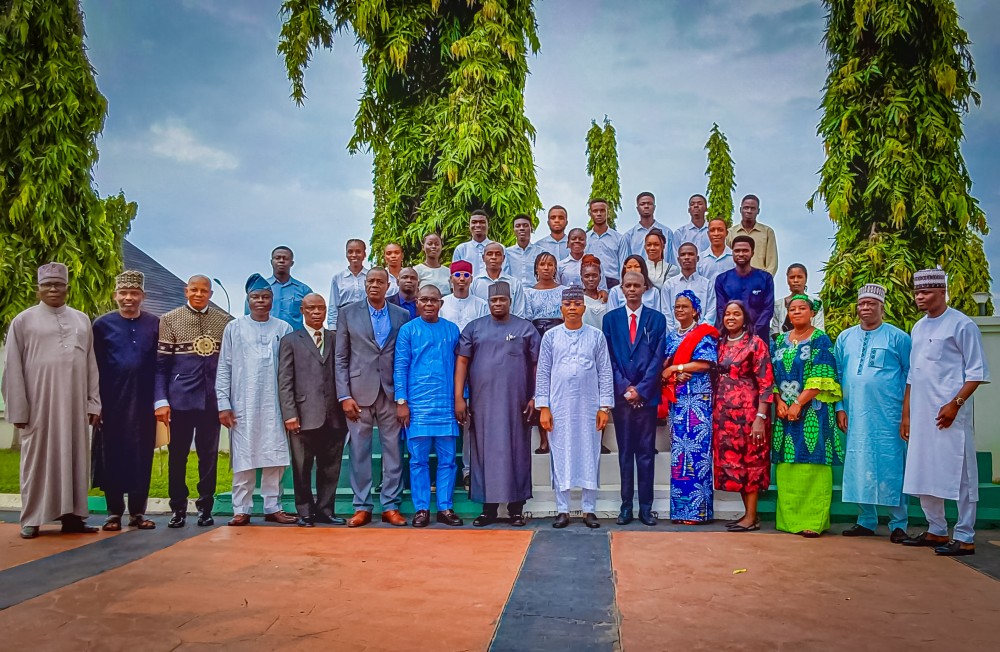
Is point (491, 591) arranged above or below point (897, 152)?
below

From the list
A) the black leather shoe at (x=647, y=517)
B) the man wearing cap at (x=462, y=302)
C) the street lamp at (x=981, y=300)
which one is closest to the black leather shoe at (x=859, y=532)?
the black leather shoe at (x=647, y=517)

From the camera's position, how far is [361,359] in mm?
6098

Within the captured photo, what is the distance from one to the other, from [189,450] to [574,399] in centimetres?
323

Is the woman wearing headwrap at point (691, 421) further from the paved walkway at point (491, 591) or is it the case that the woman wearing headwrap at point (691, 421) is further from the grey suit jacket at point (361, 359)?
the grey suit jacket at point (361, 359)

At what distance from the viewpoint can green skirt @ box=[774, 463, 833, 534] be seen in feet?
18.0

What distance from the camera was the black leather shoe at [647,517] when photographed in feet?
19.3

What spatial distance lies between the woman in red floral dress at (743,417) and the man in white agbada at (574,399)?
919 mm

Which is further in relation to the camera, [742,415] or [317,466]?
[317,466]

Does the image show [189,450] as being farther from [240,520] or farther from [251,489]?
[240,520]

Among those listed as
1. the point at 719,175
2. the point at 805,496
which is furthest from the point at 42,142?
the point at 719,175

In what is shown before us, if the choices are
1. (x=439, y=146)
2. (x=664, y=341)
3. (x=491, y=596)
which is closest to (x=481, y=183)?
(x=439, y=146)

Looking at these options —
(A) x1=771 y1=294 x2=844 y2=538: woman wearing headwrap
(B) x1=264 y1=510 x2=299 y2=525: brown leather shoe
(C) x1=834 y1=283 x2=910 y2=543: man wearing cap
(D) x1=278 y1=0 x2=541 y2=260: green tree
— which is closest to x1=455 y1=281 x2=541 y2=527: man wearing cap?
(B) x1=264 y1=510 x2=299 y2=525: brown leather shoe

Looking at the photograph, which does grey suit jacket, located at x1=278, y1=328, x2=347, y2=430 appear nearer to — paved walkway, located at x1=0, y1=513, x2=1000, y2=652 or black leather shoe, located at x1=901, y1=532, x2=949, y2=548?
paved walkway, located at x1=0, y1=513, x2=1000, y2=652

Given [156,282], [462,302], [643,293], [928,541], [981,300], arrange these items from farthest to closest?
[156,282] → [981,300] → [462,302] → [643,293] → [928,541]
